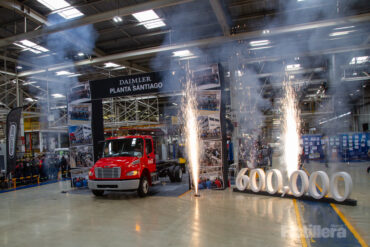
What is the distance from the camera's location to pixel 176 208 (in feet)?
18.5

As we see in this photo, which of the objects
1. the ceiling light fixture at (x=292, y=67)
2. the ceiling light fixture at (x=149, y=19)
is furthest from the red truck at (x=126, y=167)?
the ceiling light fixture at (x=292, y=67)

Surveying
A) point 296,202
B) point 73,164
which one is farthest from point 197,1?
point 73,164

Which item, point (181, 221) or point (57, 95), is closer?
point (181, 221)

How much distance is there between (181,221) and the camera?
15.2 ft

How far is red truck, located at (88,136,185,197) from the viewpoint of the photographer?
675 cm

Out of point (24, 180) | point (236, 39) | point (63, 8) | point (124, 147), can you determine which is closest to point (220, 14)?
point (236, 39)

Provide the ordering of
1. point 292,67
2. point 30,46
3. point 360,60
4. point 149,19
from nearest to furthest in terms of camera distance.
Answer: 1. point 149,19
2. point 30,46
3. point 360,60
4. point 292,67

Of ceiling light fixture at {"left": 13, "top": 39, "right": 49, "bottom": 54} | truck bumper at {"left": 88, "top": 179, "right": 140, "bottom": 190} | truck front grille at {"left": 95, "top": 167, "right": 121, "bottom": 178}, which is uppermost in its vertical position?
ceiling light fixture at {"left": 13, "top": 39, "right": 49, "bottom": 54}

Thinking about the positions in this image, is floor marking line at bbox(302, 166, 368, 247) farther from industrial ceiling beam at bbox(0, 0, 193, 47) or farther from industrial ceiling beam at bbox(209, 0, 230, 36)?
industrial ceiling beam at bbox(0, 0, 193, 47)

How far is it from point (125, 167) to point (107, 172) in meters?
0.52

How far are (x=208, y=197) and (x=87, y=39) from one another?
22.9 ft

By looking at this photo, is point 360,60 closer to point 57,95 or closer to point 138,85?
point 138,85

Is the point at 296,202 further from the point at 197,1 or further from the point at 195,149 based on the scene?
the point at 197,1

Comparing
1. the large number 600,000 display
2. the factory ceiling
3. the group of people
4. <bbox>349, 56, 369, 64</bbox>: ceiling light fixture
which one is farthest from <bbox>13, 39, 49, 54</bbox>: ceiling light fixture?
<bbox>349, 56, 369, 64</bbox>: ceiling light fixture
